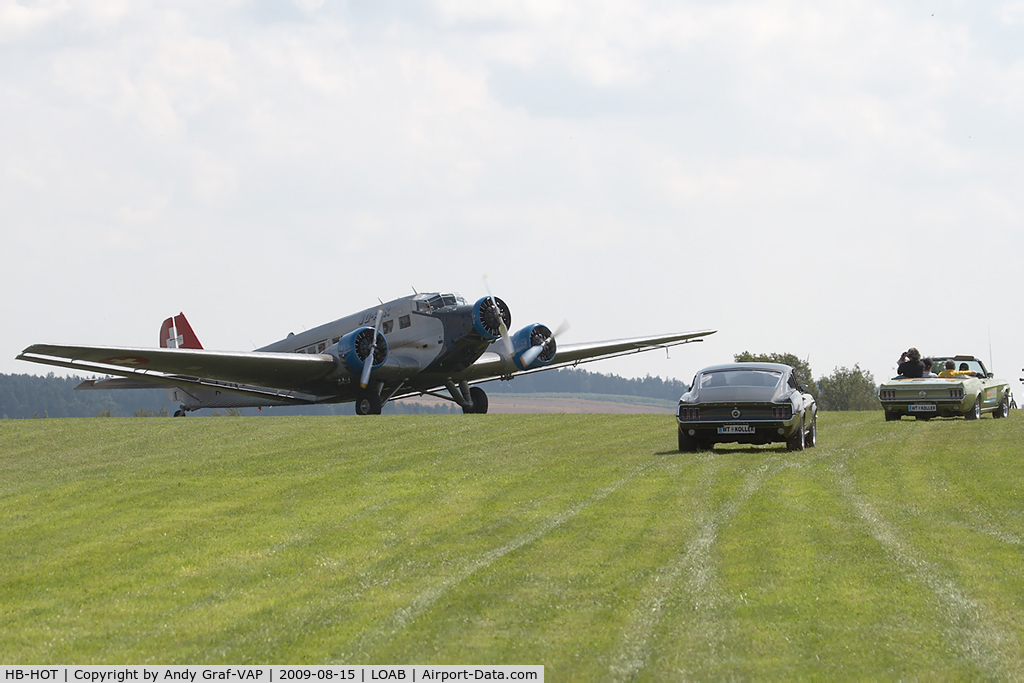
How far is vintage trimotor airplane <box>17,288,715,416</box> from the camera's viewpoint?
36.3m

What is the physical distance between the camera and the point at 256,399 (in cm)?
4278

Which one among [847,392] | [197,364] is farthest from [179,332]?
[847,392]

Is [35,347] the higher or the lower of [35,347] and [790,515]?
the higher

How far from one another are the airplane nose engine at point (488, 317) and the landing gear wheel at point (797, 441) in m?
18.7

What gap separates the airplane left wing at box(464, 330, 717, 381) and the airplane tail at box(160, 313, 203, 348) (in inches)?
608

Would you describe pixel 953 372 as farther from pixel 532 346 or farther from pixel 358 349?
pixel 358 349

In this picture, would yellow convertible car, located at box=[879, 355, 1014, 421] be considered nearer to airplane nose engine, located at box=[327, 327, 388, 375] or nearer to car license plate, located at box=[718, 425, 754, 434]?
car license plate, located at box=[718, 425, 754, 434]

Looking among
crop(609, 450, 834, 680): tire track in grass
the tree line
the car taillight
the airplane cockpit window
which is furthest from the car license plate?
the tree line

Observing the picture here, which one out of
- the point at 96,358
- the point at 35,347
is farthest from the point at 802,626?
the point at 96,358

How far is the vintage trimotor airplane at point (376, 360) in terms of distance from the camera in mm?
36281

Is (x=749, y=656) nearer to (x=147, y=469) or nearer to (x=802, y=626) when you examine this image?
(x=802, y=626)

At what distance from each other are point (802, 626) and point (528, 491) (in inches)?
272

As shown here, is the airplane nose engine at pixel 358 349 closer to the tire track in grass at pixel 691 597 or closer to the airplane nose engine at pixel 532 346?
the airplane nose engine at pixel 532 346

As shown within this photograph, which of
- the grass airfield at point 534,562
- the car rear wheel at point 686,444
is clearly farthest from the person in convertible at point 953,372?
the car rear wheel at point 686,444
